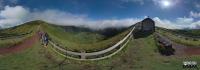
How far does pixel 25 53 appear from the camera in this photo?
84875 millimetres

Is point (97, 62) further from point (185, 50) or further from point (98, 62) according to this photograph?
point (185, 50)

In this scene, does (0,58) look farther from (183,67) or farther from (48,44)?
(183,67)

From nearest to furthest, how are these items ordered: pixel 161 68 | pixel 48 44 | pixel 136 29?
pixel 161 68 → pixel 48 44 → pixel 136 29

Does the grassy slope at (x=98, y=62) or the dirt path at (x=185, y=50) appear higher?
the dirt path at (x=185, y=50)

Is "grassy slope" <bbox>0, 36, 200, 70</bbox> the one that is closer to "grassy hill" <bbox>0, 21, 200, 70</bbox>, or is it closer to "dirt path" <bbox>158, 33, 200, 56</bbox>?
"grassy hill" <bbox>0, 21, 200, 70</bbox>

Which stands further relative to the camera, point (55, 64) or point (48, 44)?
point (48, 44)

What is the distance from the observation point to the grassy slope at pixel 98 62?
234 ft

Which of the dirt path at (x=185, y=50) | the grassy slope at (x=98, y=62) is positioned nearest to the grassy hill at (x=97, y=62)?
the grassy slope at (x=98, y=62)

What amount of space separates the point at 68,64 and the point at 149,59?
18541 mm

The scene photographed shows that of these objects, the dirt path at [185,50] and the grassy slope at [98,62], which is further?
the dirt path at [185,50]

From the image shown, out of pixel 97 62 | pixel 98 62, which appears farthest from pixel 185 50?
pixel 97 62

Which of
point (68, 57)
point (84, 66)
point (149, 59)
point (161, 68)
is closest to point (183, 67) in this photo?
point (161, 68)

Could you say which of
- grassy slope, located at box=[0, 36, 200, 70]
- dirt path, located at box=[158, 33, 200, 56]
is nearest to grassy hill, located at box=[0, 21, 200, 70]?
grassy slope, located at box=[0, 36, 200, 70]

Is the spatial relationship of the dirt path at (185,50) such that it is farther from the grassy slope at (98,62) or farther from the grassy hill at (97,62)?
the grassy slope at (98,62)
